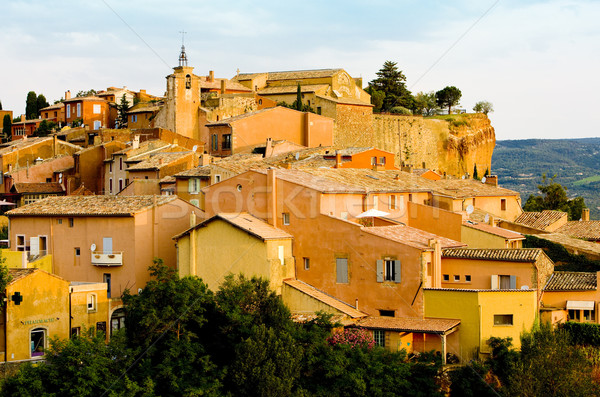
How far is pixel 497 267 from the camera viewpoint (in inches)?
1178

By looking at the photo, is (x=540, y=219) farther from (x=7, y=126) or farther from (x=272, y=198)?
(x=7, y=126)

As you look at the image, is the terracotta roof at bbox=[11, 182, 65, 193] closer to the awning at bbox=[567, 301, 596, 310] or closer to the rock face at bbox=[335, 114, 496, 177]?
the rock face at bbox=[335, 114, 496, 177]

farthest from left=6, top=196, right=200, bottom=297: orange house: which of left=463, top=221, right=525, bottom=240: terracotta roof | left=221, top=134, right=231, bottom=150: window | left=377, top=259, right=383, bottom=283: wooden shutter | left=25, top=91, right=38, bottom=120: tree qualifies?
left=25, top=91, right=38, bottom=120: tree

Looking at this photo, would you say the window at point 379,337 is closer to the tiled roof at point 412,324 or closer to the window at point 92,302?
the tiled roof at point 412,324

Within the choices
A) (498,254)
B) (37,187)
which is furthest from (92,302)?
(37,187)

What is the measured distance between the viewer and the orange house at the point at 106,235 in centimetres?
3400

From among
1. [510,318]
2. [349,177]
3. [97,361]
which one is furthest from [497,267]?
[97,361]

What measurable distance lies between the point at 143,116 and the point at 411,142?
78.4 feet

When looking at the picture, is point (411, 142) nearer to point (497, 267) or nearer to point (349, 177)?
point (349, 177)

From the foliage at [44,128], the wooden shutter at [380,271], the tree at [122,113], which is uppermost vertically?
the tree at [122,113]

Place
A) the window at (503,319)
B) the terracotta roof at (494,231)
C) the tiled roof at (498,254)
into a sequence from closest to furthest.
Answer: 1. the window at (503,319)
2. the tiled roof at (498,254)
3. the terracotta roof at (494,231)

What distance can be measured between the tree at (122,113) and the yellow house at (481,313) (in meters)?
42.2

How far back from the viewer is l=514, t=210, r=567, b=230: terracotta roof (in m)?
42.6

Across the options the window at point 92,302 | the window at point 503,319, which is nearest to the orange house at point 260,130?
the window at point 92,302
